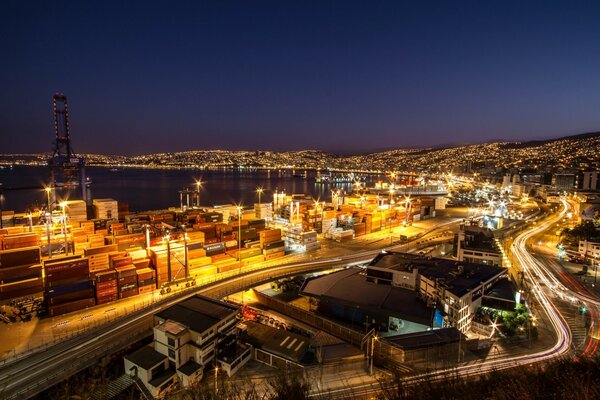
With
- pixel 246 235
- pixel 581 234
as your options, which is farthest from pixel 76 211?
pixel 581 234

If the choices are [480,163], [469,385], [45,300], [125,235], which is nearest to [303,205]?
[125,235]

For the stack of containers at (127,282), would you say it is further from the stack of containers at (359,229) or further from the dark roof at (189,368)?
the stack of containers at (359,229)

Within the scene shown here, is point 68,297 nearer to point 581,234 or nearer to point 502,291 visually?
point 502,291

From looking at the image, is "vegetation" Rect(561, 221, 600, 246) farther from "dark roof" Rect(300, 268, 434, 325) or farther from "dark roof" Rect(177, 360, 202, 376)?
"dark roof" Rect(177, 360, 202, 376)

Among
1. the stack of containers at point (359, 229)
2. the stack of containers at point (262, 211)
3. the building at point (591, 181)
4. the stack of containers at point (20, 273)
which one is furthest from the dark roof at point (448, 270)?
the building at point (591, 181)

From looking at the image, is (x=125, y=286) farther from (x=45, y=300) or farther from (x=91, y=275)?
(x=45, y=300)

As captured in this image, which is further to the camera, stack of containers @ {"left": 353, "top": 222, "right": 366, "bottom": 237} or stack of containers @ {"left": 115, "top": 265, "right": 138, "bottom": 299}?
stack of containers @ {"left": 353, "top": 222, "right": 366, "bottom": 237}

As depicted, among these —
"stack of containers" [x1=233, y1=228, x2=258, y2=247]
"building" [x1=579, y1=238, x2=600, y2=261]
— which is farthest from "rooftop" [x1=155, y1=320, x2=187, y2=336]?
"building" [x1=579, y1=238, x2=600, y2=261]
